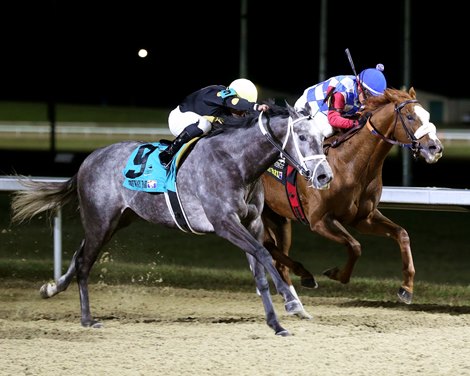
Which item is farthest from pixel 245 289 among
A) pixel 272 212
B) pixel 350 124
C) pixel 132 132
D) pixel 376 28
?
pixel 376 28

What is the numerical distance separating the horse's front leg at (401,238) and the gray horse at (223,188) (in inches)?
44.2

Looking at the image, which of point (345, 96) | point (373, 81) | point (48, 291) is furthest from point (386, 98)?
point (48, 291)

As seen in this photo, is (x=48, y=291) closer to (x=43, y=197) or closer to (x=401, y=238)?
(x=43, y=197)

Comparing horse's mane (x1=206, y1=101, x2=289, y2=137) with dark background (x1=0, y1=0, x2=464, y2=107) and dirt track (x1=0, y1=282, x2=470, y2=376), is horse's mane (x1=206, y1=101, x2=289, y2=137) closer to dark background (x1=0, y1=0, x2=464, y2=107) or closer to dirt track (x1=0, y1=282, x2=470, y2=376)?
dirt track (x1=0, y1=282, x2=470, y2=376)

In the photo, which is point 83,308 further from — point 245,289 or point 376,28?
point 376,28

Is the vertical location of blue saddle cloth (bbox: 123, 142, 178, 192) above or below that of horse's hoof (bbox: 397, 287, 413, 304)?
above

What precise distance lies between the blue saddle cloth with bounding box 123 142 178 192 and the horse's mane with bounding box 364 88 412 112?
149 cm

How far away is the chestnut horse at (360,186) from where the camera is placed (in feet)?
23.3

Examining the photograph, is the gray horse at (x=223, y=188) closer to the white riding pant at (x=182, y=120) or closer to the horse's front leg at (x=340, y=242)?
the white riding pant at (x=182, y=120)

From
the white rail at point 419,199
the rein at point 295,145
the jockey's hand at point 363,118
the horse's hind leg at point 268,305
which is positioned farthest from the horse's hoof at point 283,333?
the white rail at point 419,199

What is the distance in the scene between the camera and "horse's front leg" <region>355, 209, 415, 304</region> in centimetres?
714

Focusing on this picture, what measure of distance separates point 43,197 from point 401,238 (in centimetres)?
257

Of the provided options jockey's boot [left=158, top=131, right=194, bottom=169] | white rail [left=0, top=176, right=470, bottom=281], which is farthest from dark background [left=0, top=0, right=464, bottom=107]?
jockey's boot [left=158, top=131, right=194, bottom=169]

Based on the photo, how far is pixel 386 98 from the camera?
7289mm
